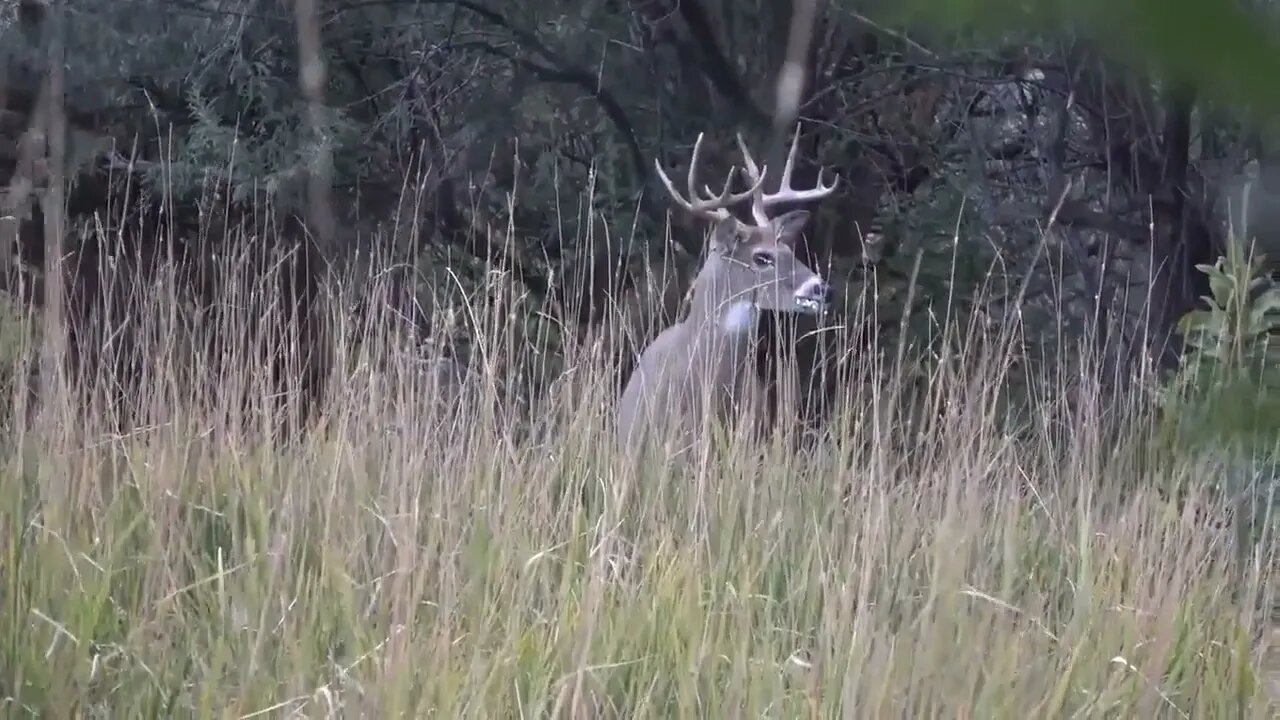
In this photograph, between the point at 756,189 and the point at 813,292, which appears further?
the point at 756,189

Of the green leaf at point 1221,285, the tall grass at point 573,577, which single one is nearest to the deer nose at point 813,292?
the tall grass at point 573,577

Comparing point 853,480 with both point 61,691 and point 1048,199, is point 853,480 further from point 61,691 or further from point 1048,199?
point 1048,199

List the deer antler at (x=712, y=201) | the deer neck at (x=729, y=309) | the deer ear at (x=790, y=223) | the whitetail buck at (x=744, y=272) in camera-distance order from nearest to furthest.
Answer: the whitetail buck at (x=744, y=272)
the deer neck at (x=729, y=309)
the deer antler at (x=712, y=201)
the deer ear at (x=790, y=223)

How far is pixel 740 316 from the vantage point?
21.0 feet

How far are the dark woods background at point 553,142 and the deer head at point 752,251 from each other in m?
0.29

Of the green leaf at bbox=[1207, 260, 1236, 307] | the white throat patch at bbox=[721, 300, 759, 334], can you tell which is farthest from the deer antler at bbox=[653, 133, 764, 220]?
the green leaf at bbox=[1207, 260, 1236, 307]

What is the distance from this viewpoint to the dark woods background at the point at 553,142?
21.0 ft

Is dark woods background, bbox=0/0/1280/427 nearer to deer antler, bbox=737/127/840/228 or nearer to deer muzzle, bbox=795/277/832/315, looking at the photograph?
deer muzzle, bbox=795/277/832/315

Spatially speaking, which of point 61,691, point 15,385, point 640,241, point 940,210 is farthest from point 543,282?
point 61,691

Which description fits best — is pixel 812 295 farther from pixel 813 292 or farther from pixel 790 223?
pixel 790 223

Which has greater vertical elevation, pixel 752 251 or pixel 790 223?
pixel 790 223

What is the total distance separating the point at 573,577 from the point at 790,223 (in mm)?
3762

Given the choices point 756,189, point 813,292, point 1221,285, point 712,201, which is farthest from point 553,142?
point 1221,285

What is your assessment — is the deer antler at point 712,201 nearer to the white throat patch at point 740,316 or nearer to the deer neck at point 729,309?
the deer neck at point 729,309
